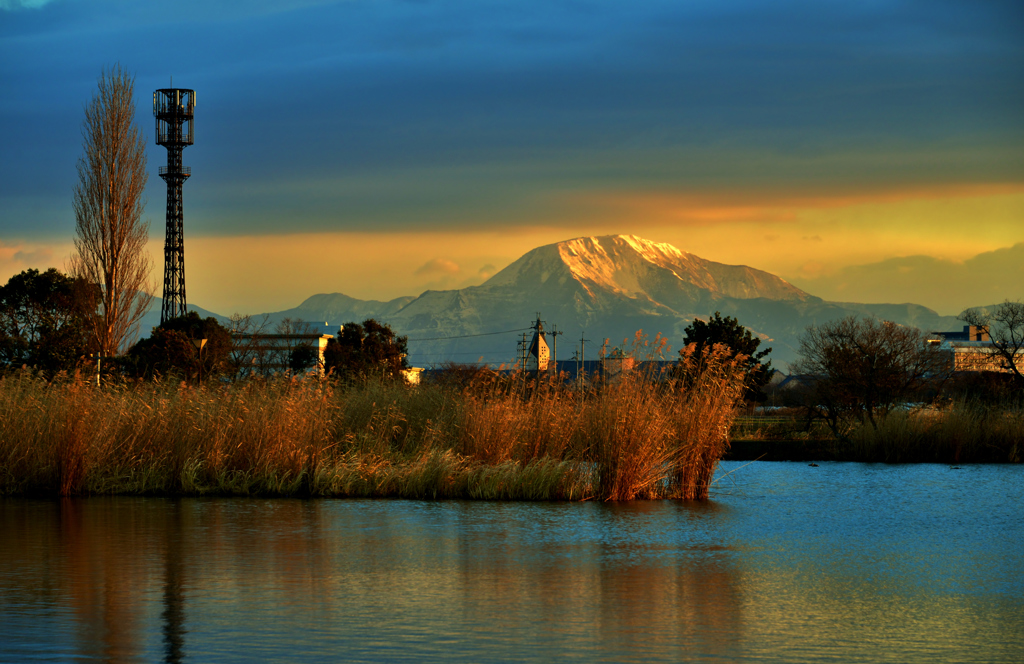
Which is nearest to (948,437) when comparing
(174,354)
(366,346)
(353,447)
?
(353,447)

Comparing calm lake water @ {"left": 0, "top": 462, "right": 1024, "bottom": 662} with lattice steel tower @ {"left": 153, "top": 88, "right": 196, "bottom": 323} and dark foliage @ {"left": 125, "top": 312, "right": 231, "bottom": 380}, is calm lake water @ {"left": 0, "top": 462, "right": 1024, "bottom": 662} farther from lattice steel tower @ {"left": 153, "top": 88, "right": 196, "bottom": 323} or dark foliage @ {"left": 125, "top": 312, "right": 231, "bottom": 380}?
lattice steel tower @ {"left": 153, "top": 88, "right": 196, "bottom": 323}

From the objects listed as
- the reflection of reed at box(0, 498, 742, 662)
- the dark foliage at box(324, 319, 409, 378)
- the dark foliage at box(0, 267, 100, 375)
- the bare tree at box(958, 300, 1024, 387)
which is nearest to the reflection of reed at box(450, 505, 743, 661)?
the reflection of reed at box(0, 498, 742, 662)

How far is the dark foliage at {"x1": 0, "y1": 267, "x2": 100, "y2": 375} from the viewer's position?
3550 cm

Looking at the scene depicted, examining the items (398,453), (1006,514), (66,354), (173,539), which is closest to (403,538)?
(173,539)

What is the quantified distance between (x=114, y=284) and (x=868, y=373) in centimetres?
3250

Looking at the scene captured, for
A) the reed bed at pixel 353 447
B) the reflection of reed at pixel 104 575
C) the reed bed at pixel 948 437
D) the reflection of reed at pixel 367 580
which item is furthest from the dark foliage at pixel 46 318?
the reed bed at pixel 948 437

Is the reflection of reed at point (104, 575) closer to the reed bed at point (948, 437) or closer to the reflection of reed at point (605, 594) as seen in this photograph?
the reflection of reed at point (605, 594)

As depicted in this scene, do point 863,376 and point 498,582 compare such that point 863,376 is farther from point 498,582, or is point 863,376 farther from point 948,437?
point 498,582

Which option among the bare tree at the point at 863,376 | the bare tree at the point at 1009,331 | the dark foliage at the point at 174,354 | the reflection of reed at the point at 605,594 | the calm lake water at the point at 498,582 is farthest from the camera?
the bare tree at the point at 1009,331

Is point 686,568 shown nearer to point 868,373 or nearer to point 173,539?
point 173,539

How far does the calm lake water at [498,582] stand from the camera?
6.07m

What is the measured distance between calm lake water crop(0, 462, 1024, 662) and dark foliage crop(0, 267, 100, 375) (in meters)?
23.9

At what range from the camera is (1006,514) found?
1405cm

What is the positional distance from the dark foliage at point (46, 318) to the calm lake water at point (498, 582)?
23.9 metres
